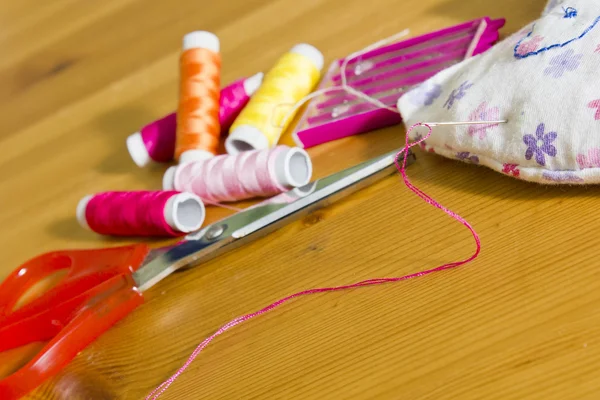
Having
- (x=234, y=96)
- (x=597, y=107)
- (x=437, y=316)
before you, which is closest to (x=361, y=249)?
(x=437, y=316)

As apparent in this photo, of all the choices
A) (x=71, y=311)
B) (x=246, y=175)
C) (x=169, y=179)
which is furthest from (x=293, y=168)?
(x=71, y=311)

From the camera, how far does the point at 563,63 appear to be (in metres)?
0.51

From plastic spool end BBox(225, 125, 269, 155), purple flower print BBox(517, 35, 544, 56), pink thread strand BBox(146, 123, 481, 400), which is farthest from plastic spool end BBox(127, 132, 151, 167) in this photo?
purple flower print BBox(517, 35, 544, 56)

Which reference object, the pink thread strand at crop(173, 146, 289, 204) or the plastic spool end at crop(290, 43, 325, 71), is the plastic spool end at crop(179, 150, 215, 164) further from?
the plastic spool end at crop(290, 43, 325, 71)

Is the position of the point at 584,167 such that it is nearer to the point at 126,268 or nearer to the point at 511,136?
the point at 511,136

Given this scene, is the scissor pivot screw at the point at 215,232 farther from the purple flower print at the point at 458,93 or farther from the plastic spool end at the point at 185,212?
the purple flower print at the point at 458,93

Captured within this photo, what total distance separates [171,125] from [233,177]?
190mm

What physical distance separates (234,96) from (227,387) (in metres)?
0.44

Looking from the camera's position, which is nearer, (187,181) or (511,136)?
(511,136)

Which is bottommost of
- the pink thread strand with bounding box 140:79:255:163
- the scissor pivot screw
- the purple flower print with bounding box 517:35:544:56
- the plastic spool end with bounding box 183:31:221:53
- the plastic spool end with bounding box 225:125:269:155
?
the scissor pivot screw

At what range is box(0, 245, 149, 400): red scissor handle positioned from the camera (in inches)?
21.8

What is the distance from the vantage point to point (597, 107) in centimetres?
→ 46

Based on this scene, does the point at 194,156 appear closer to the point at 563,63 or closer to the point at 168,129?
the point at 168,129

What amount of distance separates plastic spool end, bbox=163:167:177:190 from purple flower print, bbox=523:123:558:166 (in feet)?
1.34
